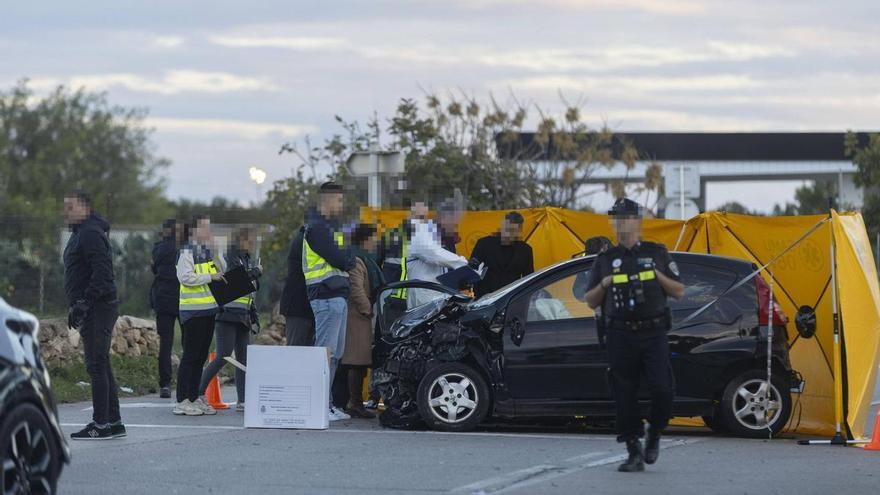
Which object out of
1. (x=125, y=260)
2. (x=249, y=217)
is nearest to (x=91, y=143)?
(x=125, y=260)

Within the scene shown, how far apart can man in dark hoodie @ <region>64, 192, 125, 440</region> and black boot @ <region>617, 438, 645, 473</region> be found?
13.6 feet

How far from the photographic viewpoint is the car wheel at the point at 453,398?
1225 cm

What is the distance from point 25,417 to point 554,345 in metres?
5.64

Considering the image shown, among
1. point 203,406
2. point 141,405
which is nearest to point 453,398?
point 203,406

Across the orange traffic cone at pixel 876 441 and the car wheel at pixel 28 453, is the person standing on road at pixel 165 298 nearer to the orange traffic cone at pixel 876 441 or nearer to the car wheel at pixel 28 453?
the orange traffic cone at pixel 876 441

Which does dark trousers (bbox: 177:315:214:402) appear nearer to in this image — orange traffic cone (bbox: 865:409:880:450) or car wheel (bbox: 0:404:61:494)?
orange traffic cone (bbox: 865:409:880:450)

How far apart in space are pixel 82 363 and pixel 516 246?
607cm

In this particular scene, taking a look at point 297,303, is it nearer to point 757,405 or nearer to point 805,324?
point 757,405

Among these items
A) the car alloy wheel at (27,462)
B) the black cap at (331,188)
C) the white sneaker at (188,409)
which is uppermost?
the black cap at (331,188)

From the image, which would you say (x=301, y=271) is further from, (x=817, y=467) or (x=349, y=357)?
(x=817, y=467)

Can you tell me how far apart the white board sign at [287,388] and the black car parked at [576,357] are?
2.51 feet

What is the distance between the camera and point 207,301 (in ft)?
45.0

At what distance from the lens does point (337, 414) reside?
13672 mm

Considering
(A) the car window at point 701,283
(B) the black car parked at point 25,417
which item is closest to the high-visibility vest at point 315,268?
(A) the car window at point 701,283
